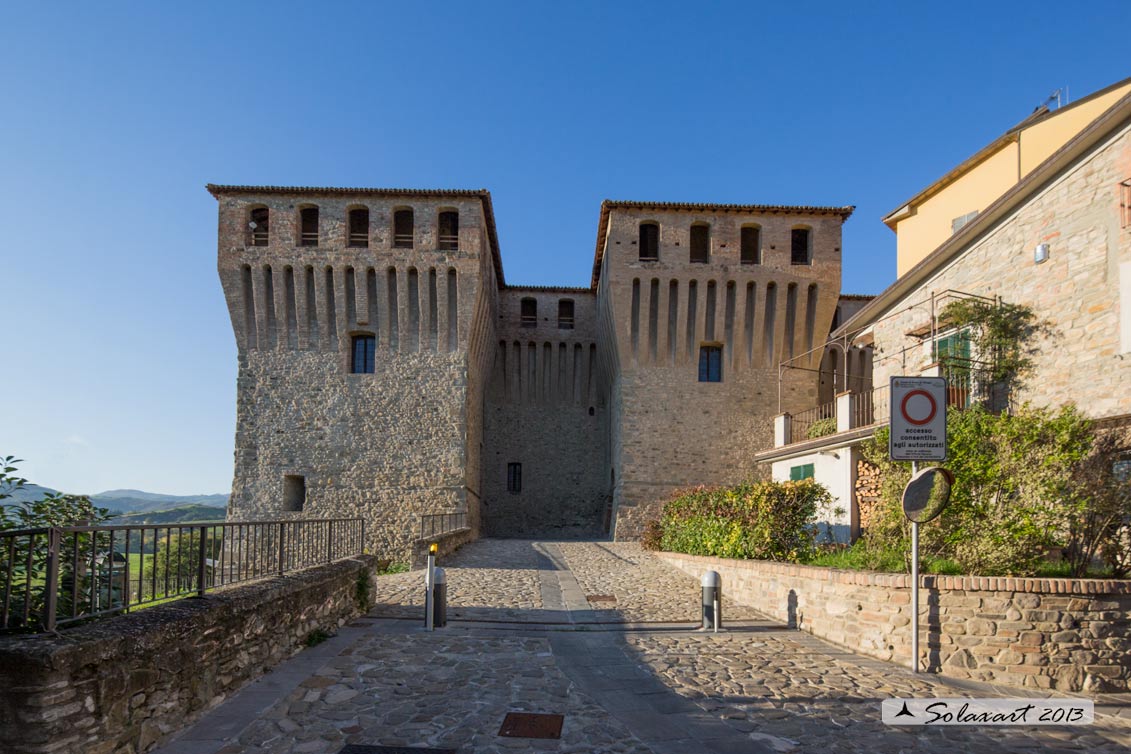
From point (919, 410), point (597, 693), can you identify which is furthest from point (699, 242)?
point (597, 693)

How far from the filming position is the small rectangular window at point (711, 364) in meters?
23.1

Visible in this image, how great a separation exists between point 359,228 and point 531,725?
1995 centimetres

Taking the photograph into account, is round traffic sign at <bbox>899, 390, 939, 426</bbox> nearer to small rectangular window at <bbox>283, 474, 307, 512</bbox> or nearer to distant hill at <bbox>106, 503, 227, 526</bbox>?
distant hill at <bbox>106, 503, 227, 526</bbox>

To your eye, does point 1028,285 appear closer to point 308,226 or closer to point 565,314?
point 565,314

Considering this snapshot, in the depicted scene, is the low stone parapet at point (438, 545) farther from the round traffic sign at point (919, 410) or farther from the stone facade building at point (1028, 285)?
the round traffic sign at point (919, 410)

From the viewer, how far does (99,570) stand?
480 cm

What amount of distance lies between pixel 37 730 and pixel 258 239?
20.3 m

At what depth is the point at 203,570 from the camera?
5.62 meters

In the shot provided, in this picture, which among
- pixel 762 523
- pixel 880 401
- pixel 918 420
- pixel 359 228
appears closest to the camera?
pixel 918 420

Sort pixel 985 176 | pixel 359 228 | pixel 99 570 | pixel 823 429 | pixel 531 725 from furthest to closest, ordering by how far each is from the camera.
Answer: pixel 359 228
pixel 823 429
pixel 985 176
pixel 531 725
pixel 99 570

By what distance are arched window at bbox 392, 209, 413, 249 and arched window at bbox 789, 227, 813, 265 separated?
1199 cm

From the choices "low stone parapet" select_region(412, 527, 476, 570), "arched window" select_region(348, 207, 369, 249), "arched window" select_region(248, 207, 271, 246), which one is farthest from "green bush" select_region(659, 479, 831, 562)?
"arched window" select_region(248, 207, 271, 246)

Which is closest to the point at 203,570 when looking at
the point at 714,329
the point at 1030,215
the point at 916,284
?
the point at 1030,215

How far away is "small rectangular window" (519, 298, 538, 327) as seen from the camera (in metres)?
28.2
